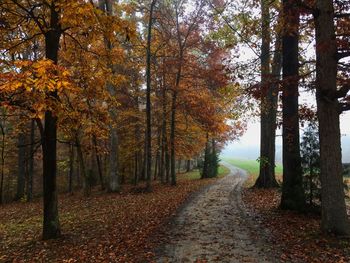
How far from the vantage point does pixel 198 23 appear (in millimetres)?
23062

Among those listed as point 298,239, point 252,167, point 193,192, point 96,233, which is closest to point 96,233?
point 96,233

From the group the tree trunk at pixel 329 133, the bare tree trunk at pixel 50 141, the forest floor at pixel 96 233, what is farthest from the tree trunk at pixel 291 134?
the bare tree trunk at pixel 50 141

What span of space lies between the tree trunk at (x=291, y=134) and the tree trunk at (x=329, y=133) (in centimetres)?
257

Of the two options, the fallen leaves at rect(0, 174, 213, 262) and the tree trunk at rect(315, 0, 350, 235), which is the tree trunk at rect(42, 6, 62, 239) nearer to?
the fallen leaves at rect(0, 174, 213, 262)

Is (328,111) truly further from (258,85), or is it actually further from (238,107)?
(238,107)

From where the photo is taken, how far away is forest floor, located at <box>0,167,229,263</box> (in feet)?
28.0

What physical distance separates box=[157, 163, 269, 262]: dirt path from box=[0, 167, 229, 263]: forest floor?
542mm

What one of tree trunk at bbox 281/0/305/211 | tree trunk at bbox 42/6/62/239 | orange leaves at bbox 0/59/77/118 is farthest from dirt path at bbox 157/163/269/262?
orange leaves at bbox 0/59/77/118

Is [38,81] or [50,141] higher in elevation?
[38,81]

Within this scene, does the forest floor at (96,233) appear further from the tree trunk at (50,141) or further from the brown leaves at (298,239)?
the brown leaves at (298,239)

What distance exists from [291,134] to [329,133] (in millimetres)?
3538

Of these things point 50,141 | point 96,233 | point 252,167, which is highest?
point 50,141

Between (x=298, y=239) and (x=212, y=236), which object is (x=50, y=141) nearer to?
(x=212, y=236)

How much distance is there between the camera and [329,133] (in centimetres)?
889
